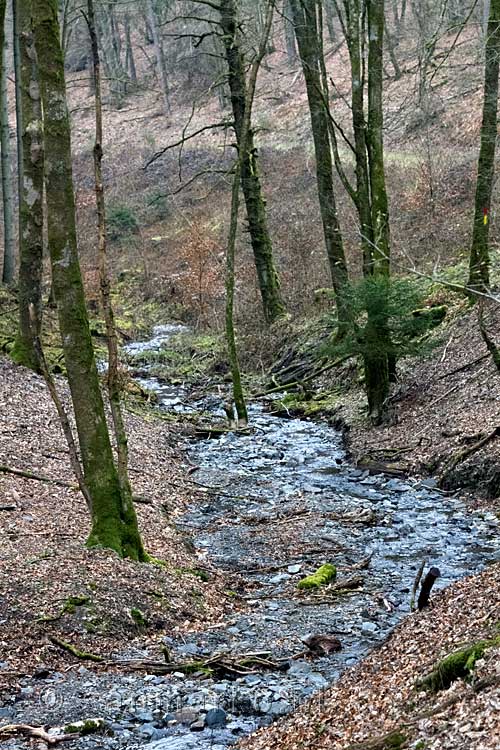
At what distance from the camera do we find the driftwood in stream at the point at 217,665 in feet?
18.1

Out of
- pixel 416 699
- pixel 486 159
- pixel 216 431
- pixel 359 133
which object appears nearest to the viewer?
pixel 416 699

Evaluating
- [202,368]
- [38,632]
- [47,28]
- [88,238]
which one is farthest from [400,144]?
[38,632]

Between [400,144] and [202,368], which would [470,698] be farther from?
[400,144]

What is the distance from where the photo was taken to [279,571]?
8.04m

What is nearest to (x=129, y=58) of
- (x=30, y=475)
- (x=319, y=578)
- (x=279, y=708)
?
(x=30, y=475)

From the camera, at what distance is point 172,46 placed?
56.7 m

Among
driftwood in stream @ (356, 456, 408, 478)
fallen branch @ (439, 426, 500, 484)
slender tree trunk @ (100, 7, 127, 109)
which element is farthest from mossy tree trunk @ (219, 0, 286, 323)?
slender tree trunk @ (100, 7, 127, 109)

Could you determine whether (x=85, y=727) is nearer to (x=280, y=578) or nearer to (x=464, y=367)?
(x=280, y=578)

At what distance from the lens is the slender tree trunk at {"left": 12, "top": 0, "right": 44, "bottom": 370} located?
11688 mm

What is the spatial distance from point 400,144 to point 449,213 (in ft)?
35.4

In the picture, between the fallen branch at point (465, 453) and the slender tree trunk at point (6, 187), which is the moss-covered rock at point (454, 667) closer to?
the fallen branch at point (465, 453)

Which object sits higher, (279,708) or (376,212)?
(376,212)

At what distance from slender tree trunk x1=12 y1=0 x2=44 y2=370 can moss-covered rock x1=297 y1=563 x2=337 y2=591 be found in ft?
17.7

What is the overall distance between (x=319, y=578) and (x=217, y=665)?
215 cm
